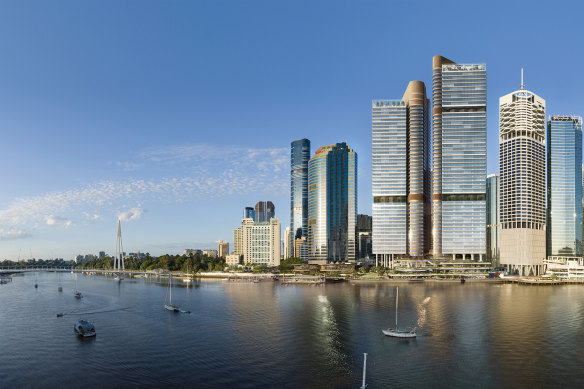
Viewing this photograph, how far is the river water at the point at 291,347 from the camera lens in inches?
2783

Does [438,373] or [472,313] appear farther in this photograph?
[472,313]

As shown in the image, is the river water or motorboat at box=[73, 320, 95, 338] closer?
the river water

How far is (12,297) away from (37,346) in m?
121

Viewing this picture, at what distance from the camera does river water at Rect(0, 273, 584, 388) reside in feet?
232

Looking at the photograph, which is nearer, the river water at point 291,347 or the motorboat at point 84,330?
the river water at point 291,347

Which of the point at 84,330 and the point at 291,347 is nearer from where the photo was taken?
the point at 291,347

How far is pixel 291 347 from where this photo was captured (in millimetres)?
89688

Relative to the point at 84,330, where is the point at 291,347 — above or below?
below

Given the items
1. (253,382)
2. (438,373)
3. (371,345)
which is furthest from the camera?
(371,345)

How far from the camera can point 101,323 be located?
120375 mm

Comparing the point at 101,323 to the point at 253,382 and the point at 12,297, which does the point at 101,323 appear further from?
the point at 12,297

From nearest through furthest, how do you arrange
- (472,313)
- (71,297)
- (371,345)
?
(371,345) → (472,313) → (71,297)

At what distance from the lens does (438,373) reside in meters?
72.9

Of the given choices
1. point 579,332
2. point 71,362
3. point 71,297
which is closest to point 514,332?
point 579,332
